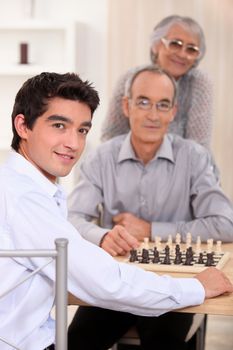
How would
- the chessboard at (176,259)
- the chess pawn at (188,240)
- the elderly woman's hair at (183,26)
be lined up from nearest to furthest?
the chessboard at (176,259) → the chess pawn at (188,240) → the elderly woman's hair at (183,26)

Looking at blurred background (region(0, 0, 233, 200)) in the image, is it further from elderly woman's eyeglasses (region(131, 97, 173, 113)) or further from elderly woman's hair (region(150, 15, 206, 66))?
elderly woman's eyeglasses (region(131, 97, 173, 113))

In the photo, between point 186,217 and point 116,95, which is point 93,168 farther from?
point 116,95

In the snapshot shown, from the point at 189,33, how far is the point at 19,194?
213 centimetres

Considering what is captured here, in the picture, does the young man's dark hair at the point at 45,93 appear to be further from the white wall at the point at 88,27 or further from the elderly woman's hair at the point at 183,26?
the white wall at the point at 88,27

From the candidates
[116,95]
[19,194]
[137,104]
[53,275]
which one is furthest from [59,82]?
[116,95]

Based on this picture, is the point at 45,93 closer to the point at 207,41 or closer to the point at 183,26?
the point at 183,26

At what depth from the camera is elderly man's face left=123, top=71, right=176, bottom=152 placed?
2.83 metres

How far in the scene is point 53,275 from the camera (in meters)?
1.70

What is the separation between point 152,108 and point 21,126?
3.46 ft

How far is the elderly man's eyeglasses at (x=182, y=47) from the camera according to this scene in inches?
141

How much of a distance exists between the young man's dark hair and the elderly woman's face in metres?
1.77

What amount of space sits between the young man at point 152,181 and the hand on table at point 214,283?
717 mm

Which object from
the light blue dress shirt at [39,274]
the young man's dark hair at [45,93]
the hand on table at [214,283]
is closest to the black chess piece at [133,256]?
the hand on table at [214,283]

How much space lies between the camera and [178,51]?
3566mm
